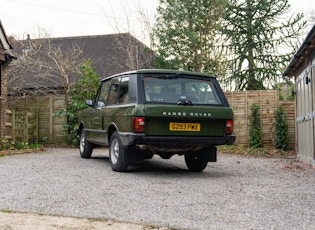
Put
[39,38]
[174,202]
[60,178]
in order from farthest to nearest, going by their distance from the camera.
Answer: [39,38]
[60,178]
[174,202]

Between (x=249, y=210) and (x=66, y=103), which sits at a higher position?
(x=66, y=103)

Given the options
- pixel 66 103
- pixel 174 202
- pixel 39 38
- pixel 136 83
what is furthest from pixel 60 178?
pixel 39 38

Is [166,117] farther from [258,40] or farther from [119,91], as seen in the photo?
[258,40]

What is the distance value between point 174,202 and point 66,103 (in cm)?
1251

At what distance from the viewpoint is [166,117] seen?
275 inches

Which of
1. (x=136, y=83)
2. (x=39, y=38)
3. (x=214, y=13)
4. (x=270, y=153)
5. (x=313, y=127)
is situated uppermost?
(x=214, y=13)

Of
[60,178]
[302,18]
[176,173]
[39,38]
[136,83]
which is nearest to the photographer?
[60,178]

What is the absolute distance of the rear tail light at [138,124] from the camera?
692 centimetres

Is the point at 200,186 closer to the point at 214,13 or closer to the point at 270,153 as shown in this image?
the point at 270,153

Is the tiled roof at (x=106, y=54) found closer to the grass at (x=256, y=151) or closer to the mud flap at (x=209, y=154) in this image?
the grass at (x=256, y=151)

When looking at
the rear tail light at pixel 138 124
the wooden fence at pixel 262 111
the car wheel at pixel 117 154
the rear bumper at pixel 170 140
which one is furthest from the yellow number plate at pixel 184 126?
the wooden fence at pixel 262 111

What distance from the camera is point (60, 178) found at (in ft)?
22.1

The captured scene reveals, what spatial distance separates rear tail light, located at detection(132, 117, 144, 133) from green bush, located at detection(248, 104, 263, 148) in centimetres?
912

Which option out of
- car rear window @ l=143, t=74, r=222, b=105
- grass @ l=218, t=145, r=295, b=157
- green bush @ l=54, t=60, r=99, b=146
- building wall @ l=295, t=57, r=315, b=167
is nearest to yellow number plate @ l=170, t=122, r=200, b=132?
car rear window @ l=143, t=74, r=222, b=105
